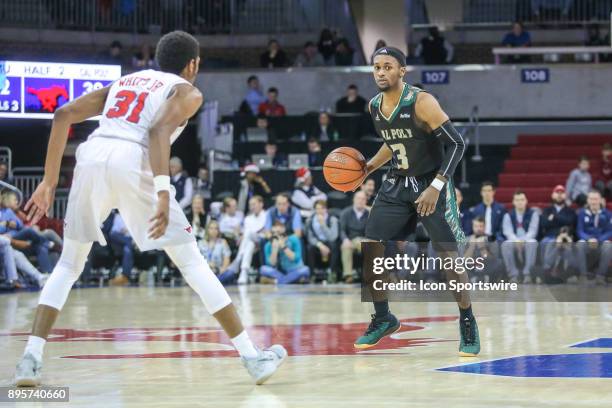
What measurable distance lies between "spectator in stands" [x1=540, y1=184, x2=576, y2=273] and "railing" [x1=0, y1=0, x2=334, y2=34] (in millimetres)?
9756

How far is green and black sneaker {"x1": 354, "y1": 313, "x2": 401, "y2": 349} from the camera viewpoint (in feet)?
23.1

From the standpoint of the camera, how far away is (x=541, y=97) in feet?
70.3

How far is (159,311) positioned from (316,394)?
5460 millimetres

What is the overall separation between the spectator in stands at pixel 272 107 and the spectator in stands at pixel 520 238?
239 inches

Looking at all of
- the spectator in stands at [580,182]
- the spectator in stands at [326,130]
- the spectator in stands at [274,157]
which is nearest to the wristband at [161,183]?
the spectator in stands at [580,182]

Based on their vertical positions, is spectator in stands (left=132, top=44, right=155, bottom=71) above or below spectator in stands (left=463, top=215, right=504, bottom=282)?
above

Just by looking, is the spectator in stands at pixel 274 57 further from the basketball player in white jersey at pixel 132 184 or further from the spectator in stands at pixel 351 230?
the basketball player in white jersey at pixel 132 184

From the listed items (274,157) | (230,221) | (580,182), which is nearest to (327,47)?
(274,157)

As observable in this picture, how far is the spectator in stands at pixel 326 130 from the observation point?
61.4ft

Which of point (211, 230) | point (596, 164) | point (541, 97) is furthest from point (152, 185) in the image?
point (541, 97)

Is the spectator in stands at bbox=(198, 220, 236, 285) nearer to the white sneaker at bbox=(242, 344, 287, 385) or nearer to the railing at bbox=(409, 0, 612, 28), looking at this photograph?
the white sneaker at bbox=(242, 344, 287, 385)

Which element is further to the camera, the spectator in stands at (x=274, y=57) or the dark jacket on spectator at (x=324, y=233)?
the spectator in stands at (x=274, y=57)

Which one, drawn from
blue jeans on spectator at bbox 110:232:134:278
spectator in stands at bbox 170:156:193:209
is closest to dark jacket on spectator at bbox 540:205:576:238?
spectator in stands at bbox 170:156:193:209

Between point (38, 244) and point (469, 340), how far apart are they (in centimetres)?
900
